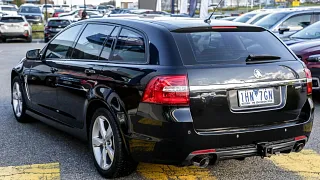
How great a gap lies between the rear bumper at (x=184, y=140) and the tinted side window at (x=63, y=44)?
1.84m

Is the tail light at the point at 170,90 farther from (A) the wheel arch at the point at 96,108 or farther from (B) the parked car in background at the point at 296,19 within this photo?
(B) the parked car in background at the point at 296,19

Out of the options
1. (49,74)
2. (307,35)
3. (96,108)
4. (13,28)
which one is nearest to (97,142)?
(96,108)

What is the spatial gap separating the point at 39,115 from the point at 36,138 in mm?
300

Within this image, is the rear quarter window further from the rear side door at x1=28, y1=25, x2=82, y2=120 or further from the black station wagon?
the rear side door at x1=28, y1=25, x2=82, y2=120

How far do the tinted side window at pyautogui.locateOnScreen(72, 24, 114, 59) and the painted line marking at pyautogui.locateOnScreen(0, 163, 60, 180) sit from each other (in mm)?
1202

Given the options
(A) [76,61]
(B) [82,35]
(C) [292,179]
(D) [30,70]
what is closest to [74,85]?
(A) [76,61]

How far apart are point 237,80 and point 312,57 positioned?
435cm

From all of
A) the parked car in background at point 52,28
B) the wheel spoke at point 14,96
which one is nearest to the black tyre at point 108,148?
the wheel spoke at point 14,96

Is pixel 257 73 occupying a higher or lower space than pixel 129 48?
lower

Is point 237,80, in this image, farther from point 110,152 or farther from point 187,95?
point 110,152

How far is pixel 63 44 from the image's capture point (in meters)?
5.63

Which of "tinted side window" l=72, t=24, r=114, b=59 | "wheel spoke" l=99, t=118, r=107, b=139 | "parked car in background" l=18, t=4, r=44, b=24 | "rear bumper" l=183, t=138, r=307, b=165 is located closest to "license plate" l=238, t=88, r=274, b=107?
"rear bumper" l=183, t=138, r=307, b=165

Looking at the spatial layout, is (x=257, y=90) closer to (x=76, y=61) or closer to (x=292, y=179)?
(x=292, y=179)

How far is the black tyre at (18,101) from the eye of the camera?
21.5 ft
